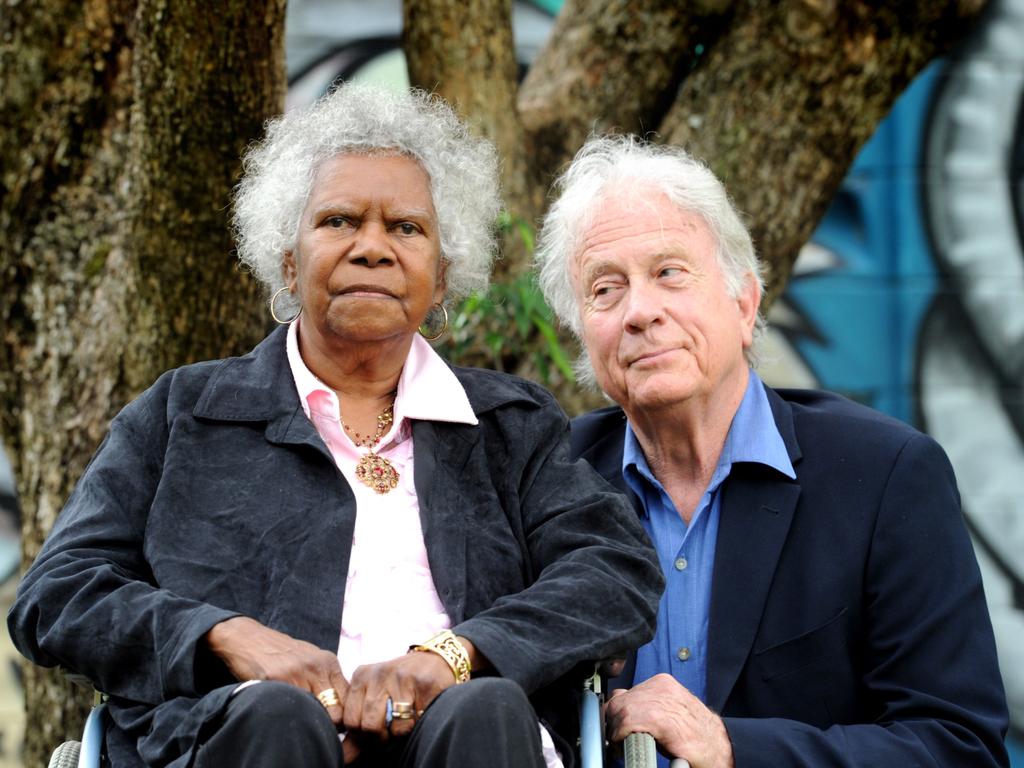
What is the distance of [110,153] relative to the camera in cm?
332

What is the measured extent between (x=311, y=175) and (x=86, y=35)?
0.99 metres

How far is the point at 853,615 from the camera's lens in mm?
2625

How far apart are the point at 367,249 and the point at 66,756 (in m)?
0.99

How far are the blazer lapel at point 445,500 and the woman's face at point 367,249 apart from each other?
0.21m

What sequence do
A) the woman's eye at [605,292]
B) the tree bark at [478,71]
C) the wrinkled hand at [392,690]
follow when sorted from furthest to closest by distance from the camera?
the tree bark at [478,71], the woman's eye at [605,292], the wrinkled hand at [392,690]

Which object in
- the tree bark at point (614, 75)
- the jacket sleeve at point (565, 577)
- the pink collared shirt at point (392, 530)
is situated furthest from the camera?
the tree bark at point (614, 75)

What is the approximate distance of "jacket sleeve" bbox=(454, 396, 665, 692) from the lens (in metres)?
2.21

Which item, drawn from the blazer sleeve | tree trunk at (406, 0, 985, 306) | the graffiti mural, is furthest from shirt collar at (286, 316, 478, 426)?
the graffiti mural

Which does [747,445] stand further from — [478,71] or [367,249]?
[478,71]

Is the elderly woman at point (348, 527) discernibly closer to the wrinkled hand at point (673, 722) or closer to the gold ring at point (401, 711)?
the gold ring at point (401, 711)

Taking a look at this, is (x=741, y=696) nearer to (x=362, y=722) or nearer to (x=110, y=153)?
(x=362, y=722)

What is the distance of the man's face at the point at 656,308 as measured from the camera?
2.82 meters

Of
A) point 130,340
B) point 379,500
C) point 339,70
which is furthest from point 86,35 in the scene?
point 339,70

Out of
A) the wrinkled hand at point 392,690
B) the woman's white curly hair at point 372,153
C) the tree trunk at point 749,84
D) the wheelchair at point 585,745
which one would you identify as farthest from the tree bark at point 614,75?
the wrinkled hand at point 392,690
